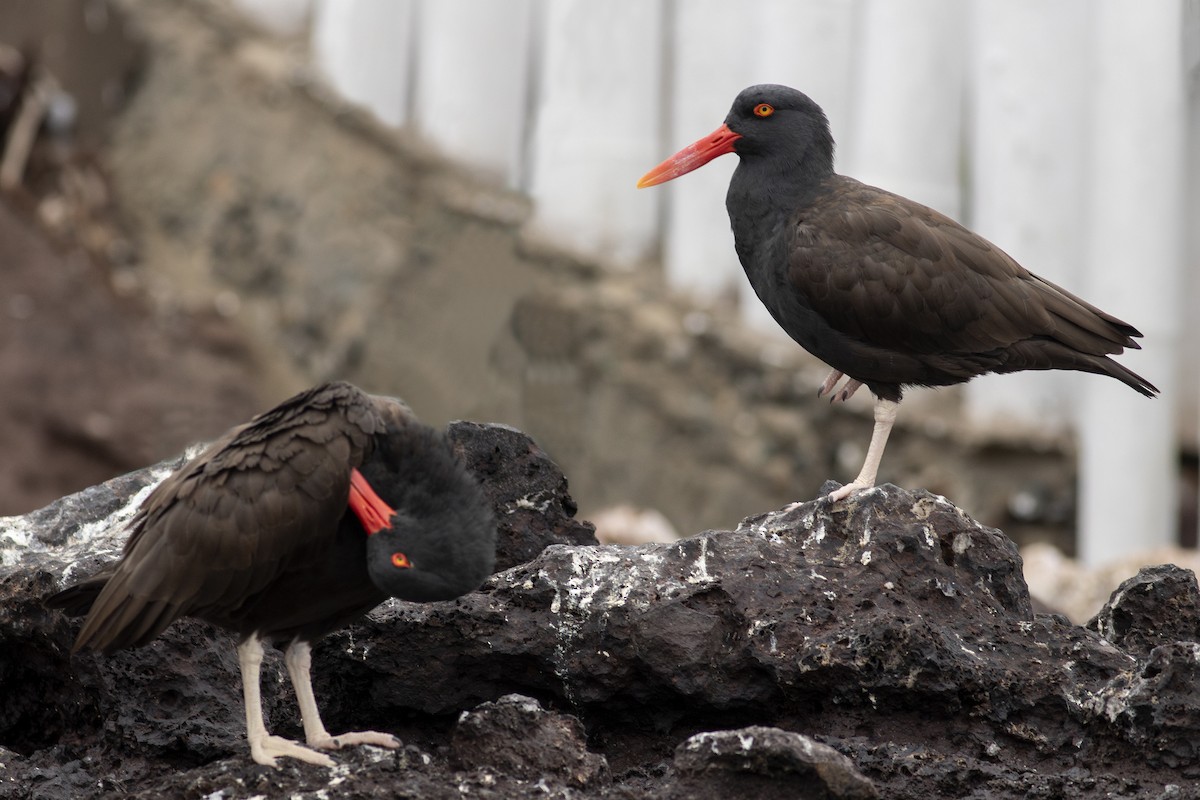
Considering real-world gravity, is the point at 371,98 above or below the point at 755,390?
above

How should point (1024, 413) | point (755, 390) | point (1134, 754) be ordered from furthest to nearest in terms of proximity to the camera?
point (755, 390)
point (1024, 413)
point (1134, 754)

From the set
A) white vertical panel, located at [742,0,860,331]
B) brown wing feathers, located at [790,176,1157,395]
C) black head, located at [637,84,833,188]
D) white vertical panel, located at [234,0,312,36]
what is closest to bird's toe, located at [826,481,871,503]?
brown wing feathers, located at [790,176,1157,395]

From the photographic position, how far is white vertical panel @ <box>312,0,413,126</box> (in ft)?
44.7

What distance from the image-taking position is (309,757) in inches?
187

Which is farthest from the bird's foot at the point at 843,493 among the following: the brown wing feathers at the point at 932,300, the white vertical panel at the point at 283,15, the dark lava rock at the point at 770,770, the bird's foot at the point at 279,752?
the white vertical panel at the point at 283,15

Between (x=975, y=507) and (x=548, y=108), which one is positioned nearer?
(x=975, y=507)

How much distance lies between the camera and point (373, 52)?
45.0ft

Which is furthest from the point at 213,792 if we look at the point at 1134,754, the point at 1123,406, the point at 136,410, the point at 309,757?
the point at 136,410

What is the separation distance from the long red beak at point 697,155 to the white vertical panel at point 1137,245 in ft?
14.9

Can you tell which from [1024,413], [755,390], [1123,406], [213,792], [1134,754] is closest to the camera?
[213,792]

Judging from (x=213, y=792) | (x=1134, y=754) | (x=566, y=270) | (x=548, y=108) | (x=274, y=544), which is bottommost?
(x=213, y=792)

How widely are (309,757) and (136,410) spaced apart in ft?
31.1

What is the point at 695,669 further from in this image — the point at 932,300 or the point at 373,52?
the point at 373,52

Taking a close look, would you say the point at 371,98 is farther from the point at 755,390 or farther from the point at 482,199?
the point at 755,390
